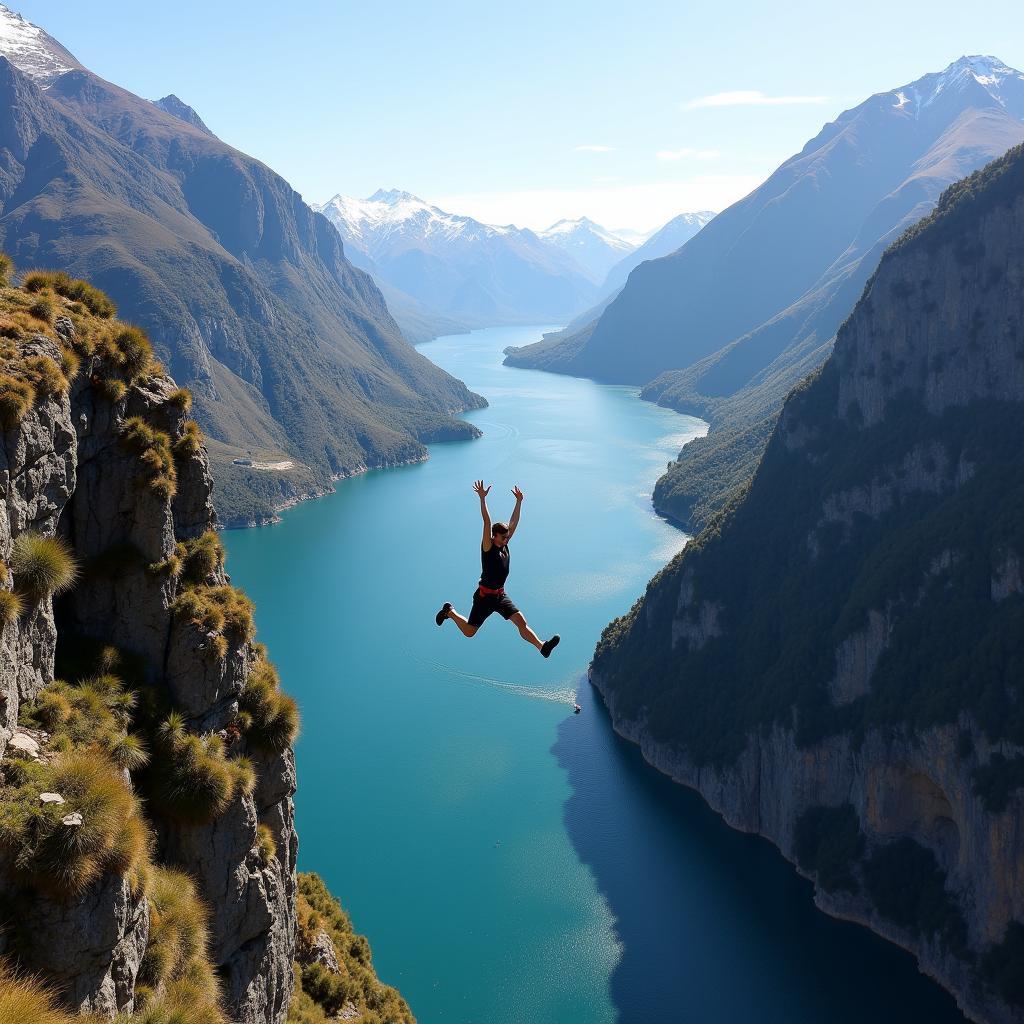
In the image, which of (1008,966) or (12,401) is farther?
(1008,966)

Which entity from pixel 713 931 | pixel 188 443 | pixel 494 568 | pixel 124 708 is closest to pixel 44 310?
pixel 188 443

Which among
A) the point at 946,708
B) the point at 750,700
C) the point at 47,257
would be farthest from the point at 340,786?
the point at 47,257

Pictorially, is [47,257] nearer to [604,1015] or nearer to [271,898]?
[604,1015]

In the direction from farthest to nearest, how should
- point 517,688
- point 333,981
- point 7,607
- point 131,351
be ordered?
point 517,688, point 333,981, point 131,351, point 7,607

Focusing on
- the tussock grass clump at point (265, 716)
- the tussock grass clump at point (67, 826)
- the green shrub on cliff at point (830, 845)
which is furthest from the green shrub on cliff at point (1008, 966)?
the tussock grass clump at point (67, 826)

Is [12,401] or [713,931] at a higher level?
[12,401]

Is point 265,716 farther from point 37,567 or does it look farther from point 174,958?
point 37,567

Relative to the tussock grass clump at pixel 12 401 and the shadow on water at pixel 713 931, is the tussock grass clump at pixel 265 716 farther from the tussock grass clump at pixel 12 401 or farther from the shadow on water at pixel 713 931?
the shadow on water at pixel 713 931
